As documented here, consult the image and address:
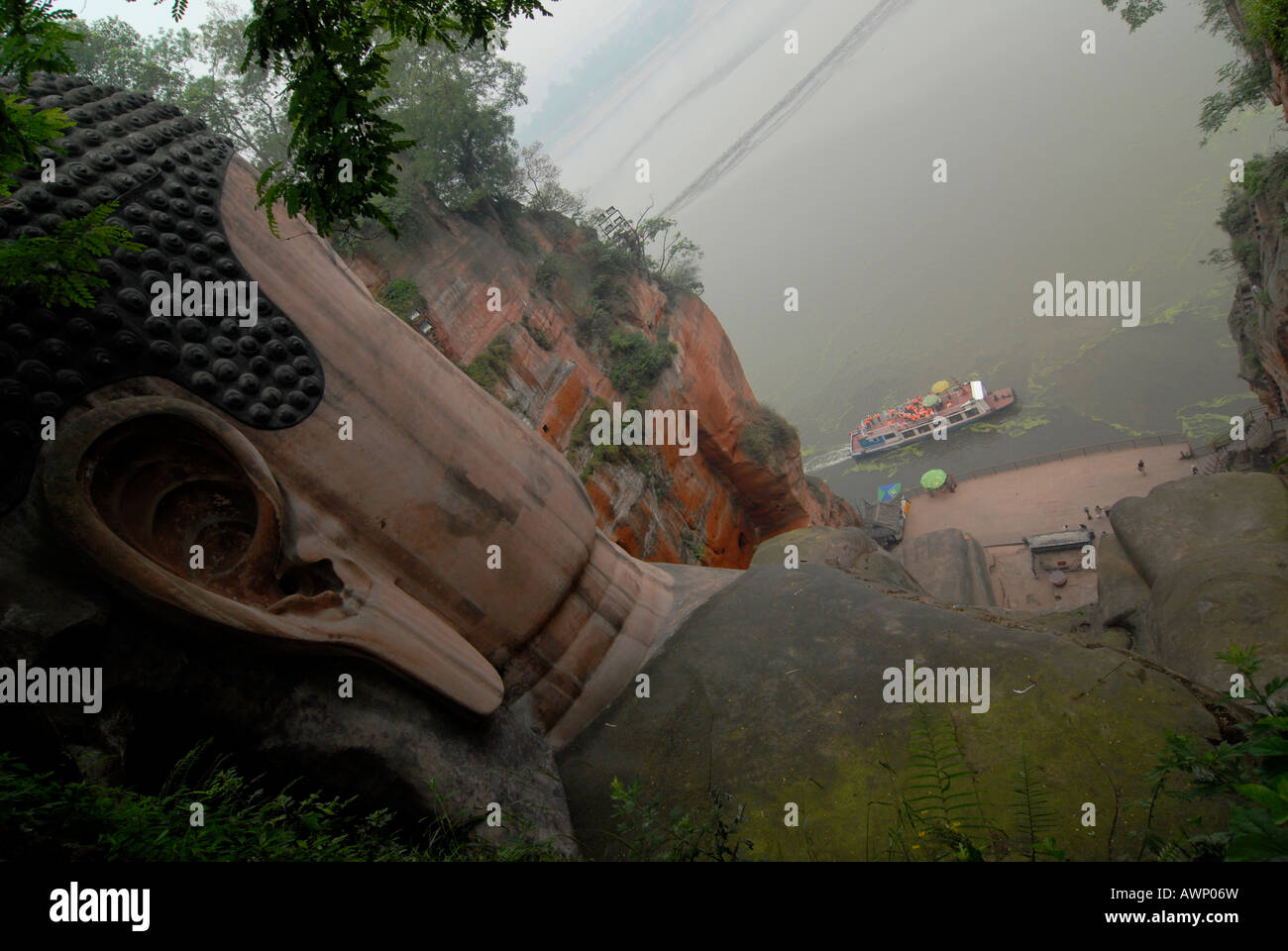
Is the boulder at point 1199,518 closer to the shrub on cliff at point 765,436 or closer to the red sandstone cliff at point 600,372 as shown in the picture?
the red sandstone cliff at point 600,372

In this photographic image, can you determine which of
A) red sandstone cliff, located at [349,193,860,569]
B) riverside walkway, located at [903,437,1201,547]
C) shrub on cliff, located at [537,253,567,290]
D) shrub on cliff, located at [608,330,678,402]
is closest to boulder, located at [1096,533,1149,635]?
red sandstone cliff, located at [349,193,860,569]

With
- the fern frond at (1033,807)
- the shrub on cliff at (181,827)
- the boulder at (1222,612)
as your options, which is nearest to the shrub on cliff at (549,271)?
the boulder at (1222,612)

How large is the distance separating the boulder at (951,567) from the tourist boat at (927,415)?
12.9 m

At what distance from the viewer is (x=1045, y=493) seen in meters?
26.4

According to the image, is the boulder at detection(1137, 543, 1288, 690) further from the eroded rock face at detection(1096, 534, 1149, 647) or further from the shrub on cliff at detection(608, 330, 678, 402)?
the shrub on cliff at detection(608, 330, 678, 402)

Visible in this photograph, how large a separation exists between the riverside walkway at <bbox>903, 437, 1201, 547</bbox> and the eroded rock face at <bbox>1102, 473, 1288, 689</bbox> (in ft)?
39.8

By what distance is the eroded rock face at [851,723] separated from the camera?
14.8ft

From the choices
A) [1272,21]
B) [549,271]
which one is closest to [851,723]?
[1272,21]

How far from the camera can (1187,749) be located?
3.33m

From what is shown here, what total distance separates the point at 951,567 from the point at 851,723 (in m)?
16.2

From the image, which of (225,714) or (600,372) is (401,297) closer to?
(600,372)

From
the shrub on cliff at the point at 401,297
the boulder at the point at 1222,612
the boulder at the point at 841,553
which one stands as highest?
the shrub on cliff at the point at 401,297

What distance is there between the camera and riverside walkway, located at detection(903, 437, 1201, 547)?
80.3 ft

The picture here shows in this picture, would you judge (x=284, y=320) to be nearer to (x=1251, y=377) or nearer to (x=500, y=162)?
(x=500, y=162)
